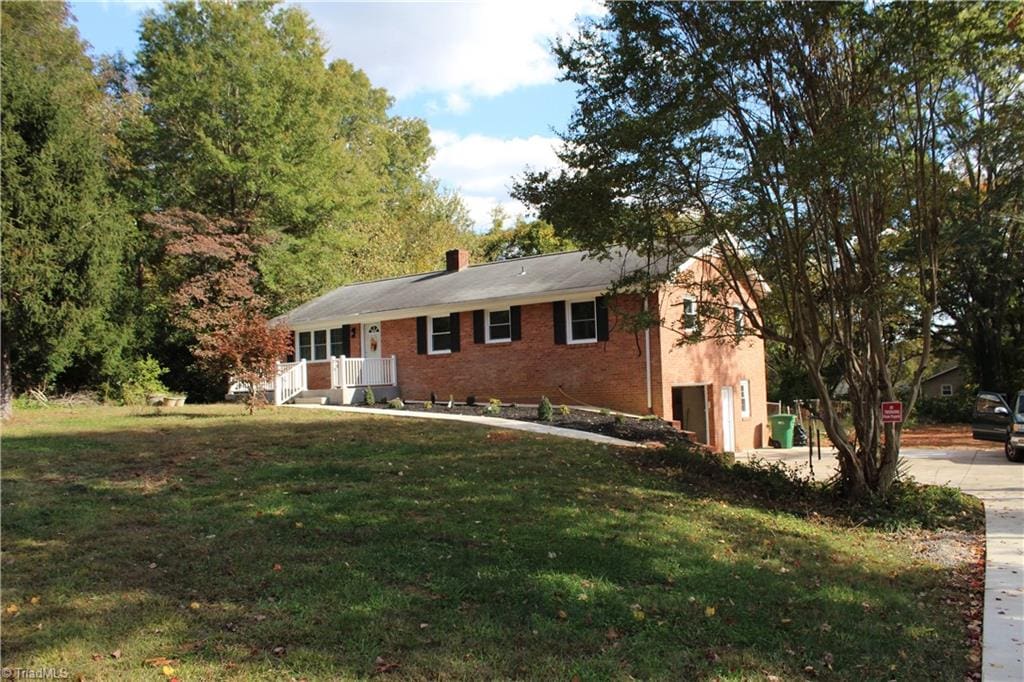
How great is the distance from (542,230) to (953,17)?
3433 cm

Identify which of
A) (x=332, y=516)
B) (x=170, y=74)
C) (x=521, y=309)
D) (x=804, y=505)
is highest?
(x=170, y=74)

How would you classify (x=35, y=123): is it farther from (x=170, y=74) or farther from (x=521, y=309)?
(x=521, y=309)

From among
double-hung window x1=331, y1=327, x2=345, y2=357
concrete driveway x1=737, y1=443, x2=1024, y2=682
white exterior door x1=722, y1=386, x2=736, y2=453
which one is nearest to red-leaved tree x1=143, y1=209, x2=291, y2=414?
double-hung window x1=331, y1=327, x2=345, y2=357

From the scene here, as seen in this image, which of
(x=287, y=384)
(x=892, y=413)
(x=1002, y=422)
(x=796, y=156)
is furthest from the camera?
(x=287, y=384)

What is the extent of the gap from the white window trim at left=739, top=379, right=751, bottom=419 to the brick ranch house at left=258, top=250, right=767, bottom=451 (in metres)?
0.05

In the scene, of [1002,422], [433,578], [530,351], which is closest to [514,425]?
[530,351]

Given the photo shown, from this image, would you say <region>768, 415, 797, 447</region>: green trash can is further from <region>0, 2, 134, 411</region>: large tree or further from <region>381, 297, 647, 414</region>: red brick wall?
<region>0, 2, 134, 411</region>: large tree

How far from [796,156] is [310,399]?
18.1 metres

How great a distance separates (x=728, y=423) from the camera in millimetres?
22203

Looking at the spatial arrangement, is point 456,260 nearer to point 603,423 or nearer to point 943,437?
point 603,423

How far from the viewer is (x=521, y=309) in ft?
67.2

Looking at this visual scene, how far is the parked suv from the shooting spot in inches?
653

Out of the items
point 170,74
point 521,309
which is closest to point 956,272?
point 521,309

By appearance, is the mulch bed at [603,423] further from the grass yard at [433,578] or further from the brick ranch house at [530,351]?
the grass yard at [433,578]
